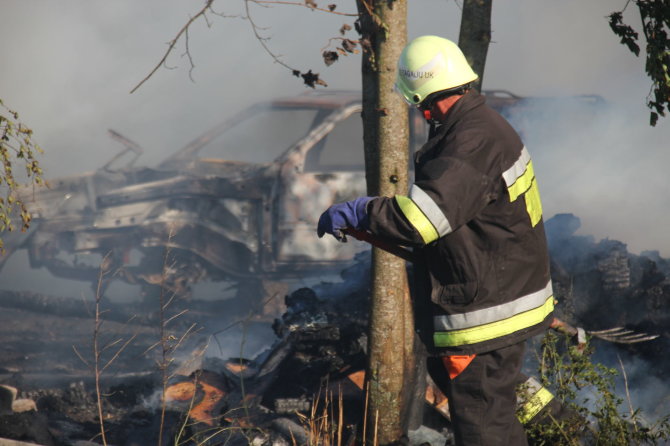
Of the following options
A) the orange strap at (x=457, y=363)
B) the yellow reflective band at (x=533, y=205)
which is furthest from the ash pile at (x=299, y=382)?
the yellow reflective band at (x=533, y=205)

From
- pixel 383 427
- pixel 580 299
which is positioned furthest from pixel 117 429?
pixel 580 299

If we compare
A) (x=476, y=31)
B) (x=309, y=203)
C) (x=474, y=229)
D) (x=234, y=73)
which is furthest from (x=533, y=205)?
(x=234, y=73)

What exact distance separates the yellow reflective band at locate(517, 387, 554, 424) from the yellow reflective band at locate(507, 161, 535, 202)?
2.72ft

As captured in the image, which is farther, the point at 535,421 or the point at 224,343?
the point at 224,343

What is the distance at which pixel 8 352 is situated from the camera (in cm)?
582

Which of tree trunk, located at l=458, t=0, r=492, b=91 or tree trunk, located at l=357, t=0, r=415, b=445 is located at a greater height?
tree trunk, located at l=458, t=0, r=492, b=91

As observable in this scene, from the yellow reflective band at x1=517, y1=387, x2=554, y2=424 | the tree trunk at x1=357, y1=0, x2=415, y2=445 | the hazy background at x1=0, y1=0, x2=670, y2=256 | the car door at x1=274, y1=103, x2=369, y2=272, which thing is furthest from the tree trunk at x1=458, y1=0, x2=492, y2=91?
the hazy background at x1=0, y1=0, x2=670, y2=256

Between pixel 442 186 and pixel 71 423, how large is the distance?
2941 mm

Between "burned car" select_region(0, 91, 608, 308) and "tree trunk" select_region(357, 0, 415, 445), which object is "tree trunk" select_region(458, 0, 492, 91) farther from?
"burned car" select_region(0, 91, 608, 308)

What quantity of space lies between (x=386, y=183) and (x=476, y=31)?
3.38 ft

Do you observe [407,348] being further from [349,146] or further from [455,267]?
[349,146]

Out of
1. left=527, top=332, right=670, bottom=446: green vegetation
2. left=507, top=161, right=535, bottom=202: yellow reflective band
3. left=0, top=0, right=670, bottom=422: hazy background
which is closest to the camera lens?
left=507, top=161, right=535, bottom=202: yellow reflective band

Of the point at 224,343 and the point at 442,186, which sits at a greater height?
the point at 442,186

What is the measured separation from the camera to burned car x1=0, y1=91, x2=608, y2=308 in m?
6.57
